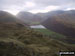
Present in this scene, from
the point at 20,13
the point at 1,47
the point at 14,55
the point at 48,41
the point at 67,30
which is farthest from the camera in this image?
the point at 20,13

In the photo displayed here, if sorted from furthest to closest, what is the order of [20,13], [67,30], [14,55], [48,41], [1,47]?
[20,13] < [67,30] < [48,41] < [1,47] < [14,55]

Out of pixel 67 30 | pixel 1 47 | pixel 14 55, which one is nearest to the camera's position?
pixel 14 55

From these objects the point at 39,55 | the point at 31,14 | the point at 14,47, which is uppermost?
the point at 31,14

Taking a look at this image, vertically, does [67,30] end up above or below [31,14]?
below

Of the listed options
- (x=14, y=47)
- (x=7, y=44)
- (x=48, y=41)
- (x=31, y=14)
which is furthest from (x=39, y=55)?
(x=31, y=14)

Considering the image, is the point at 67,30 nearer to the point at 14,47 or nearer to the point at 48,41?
the point at 48,41

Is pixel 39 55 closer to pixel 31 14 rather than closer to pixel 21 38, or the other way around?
pixel 21 38

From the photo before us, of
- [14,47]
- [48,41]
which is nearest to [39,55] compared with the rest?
[14,47]

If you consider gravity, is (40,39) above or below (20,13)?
below

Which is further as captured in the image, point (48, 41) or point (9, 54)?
point (48, 41)
